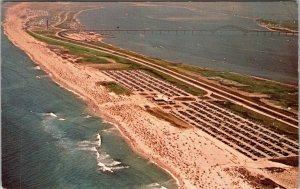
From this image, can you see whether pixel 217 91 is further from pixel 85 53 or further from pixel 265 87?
pixel 85 53

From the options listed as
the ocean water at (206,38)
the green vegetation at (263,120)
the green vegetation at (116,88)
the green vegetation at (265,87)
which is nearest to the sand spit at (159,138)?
the green vegetation at (116,88)

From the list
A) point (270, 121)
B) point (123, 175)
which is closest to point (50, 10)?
point (123, 175)

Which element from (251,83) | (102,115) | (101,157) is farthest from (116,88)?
(251,83)

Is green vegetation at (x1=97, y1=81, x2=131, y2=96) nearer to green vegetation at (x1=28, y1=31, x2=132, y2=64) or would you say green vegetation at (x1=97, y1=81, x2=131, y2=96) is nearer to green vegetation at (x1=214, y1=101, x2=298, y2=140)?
green vegetation at (x1=28, y1=31, x2=132, y2=64)

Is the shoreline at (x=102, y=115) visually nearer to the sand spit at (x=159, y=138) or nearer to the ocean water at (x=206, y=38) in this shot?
the sand spit at (x=159, y=138)

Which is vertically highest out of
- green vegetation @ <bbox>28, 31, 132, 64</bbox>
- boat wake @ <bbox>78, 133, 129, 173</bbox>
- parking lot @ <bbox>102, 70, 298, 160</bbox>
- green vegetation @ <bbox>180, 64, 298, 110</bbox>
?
green vegetation @ <bbox>28, 31, 132, 64</bbox>

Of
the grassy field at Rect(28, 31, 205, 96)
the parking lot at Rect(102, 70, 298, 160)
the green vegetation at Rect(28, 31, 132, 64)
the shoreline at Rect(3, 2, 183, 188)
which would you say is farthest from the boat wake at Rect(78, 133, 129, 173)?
the green vegetation at Rect(28, 31, 132, 64)

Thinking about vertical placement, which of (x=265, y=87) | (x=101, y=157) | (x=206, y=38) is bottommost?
(x=101, y=157)
